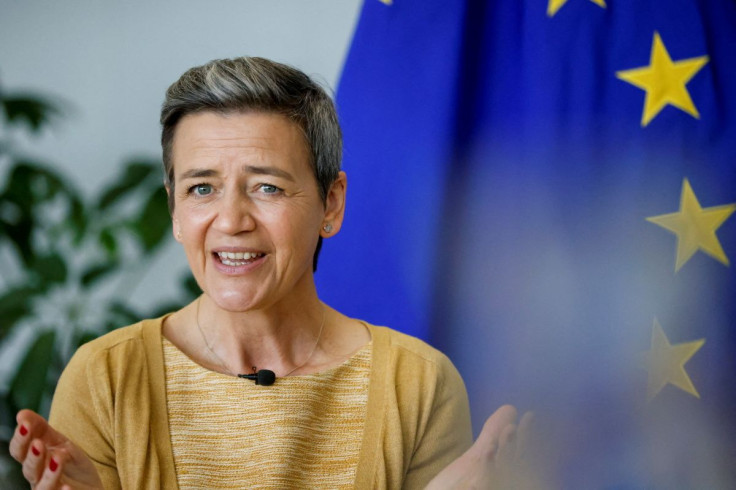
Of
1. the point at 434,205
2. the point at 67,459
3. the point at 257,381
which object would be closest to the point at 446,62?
the point at 434,205

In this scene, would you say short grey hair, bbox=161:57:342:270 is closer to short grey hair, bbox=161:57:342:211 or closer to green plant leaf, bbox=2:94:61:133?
short grey hair, bbox=161:57:342:211

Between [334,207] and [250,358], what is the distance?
0.88 ft

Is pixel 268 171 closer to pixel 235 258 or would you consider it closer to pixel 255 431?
pixel 235 258

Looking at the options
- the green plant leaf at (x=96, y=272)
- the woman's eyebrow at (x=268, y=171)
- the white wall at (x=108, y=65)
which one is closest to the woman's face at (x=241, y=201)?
the woman's eyebrow at (x=268, y=171)

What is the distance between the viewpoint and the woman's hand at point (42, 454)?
965 millimetres

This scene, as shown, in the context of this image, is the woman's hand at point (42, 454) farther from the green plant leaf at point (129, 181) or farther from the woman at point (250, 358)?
the green plant leaf at point (129, 181)

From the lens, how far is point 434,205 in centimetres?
167

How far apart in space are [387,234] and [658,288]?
20.9 inches

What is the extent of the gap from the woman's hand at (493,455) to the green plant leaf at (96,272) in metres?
A: 1.30

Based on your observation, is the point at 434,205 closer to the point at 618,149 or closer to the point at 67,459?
the point at 618,149

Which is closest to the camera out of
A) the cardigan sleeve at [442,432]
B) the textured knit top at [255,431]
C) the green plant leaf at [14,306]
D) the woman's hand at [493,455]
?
the woman's hand at [493,455]

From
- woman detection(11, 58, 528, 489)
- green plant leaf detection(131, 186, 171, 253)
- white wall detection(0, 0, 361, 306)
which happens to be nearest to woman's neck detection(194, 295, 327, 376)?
woman detection(11, 58, 528, 489)

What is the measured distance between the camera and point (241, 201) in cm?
117

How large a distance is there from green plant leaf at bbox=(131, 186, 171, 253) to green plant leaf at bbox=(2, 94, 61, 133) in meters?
0.37
